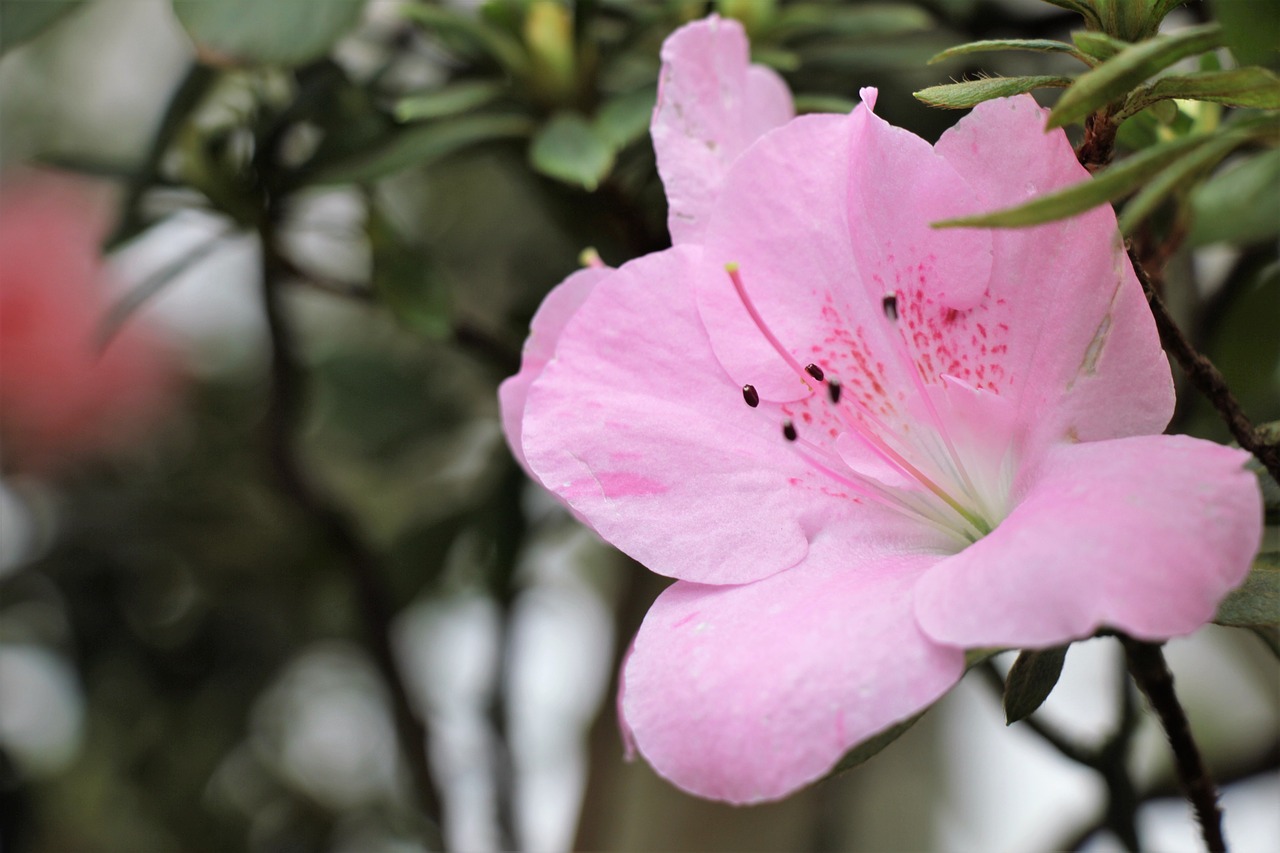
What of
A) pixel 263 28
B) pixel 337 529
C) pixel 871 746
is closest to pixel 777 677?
pixel 871 746

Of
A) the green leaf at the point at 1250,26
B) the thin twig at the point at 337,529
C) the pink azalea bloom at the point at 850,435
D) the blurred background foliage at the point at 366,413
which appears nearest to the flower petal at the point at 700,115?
the pink azalea bloom at the point at 850,435

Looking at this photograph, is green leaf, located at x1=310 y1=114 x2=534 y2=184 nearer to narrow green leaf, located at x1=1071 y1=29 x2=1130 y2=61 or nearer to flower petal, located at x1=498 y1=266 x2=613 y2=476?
flower petal, located at x1=498 y1=266 x2=613 y2=476

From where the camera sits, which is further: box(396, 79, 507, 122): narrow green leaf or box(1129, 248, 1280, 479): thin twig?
box(396, 79, 507, 122): narrow green leaf

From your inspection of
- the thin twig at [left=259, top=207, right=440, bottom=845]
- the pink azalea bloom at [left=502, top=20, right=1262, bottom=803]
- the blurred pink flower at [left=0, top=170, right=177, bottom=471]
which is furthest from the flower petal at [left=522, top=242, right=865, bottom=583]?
the blurred pink flower at [left=0, top=170, right=177, bottom=471]

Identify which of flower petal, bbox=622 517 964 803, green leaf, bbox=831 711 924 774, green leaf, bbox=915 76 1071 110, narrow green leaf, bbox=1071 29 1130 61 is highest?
narrow green leaf, bbox=1071 29 1130 61

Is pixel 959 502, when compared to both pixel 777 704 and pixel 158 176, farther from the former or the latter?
pixel 158 176

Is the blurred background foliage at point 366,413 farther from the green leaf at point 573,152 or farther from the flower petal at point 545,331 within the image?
the flower petal at point 545,331

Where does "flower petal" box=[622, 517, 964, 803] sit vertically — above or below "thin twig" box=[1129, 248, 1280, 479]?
below

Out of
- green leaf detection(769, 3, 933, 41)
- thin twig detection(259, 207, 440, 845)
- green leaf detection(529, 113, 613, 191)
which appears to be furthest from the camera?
thin twig detection(259, 207, 440, 845)
